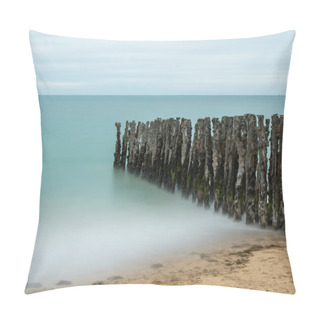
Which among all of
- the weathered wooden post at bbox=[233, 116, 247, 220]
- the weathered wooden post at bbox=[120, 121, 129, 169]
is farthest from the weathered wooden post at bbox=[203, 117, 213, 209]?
the weathered wooden post at bbox=[120, 121, 129, 169]

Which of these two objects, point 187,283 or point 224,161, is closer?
point 187,283

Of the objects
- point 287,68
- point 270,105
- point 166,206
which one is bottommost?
point 166,206

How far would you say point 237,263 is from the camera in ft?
16.4

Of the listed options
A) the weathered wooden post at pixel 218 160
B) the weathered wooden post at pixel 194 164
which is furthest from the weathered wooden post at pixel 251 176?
the weathered wooden post at pixel 194 164

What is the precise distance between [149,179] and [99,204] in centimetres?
→ 52

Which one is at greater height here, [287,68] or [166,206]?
[287,68]

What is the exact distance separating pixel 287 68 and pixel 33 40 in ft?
7.29

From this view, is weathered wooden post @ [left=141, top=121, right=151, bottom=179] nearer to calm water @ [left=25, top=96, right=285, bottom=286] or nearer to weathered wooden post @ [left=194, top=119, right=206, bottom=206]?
calm water @ [left=25, top=96, right=285, bottom=286]

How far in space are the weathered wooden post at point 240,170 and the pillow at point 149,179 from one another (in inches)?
0.6

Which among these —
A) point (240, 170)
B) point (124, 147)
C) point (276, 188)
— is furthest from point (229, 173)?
point (124, 147)

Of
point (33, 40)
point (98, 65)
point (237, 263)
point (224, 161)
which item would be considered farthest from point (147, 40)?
point (237, 263)

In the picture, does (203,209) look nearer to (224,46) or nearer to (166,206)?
(166,206)

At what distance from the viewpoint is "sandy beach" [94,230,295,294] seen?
4926mm

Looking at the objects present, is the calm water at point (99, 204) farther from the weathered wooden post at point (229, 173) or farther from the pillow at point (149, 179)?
the weathered wooden post at point (229, 173)
